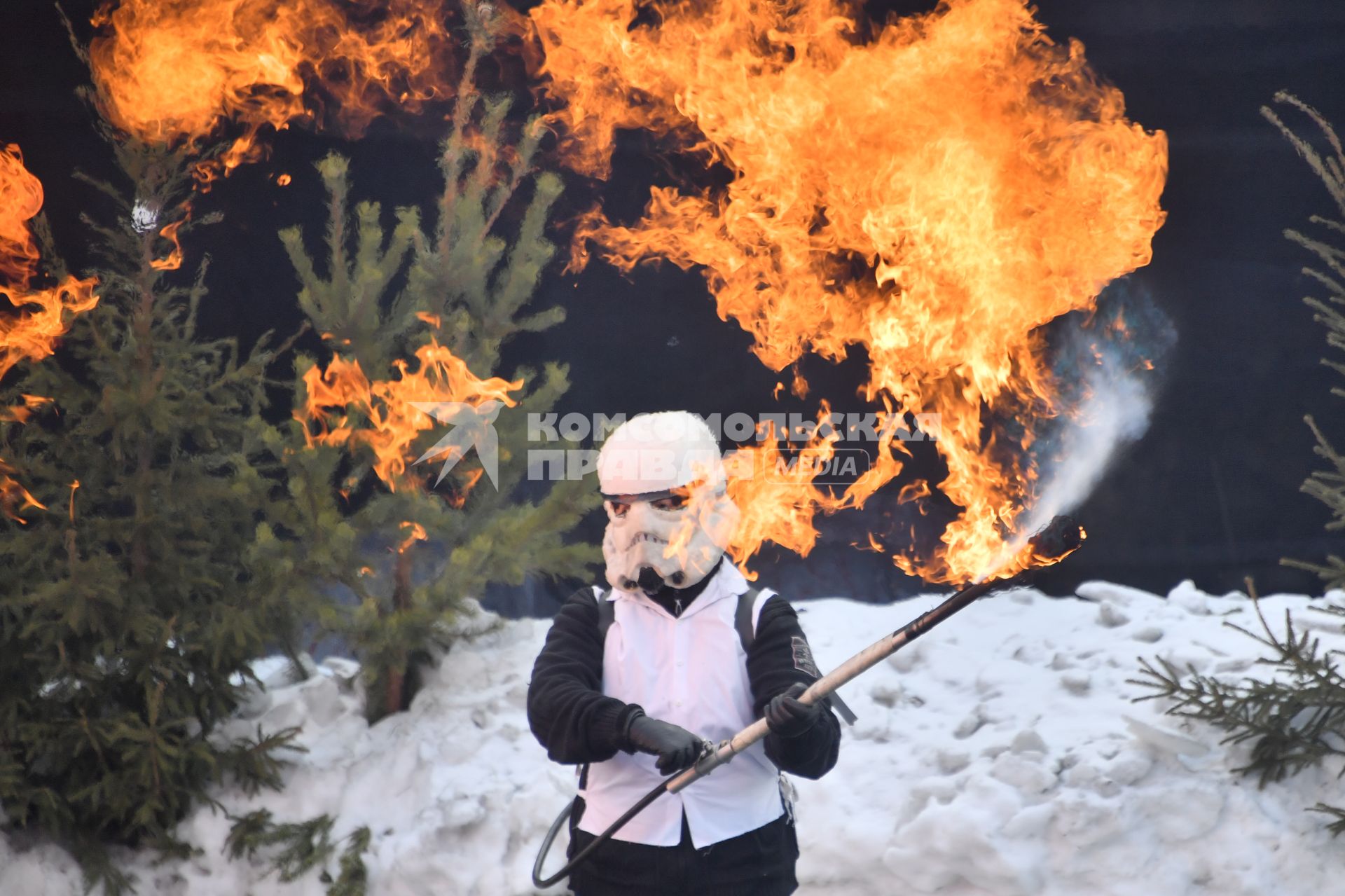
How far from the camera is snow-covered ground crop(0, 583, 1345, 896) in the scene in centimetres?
417

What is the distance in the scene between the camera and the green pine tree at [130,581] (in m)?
4.65

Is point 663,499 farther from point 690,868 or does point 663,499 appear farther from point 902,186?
point 902,186

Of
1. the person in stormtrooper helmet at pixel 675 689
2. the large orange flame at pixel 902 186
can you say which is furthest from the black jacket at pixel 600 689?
the large orange flame at pixel 902 186

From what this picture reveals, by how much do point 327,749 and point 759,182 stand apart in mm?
3302

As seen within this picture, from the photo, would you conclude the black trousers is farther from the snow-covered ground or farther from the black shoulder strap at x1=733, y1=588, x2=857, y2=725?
the snow-covered ground

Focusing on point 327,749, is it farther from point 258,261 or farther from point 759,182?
point 759,182

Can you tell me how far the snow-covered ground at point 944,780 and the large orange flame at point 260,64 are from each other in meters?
2.90

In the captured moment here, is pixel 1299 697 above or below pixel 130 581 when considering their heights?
above

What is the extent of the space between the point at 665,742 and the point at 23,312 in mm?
3968

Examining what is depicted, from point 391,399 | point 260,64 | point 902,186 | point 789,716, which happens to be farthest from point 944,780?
point 260,64

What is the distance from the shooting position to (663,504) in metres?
3.20

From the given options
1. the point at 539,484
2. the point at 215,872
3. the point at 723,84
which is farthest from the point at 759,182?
the point at 215,872

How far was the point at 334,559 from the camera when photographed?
5.14m

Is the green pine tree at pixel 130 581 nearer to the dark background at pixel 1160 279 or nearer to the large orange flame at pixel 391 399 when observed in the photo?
the large orange flame at pixel 391 399
